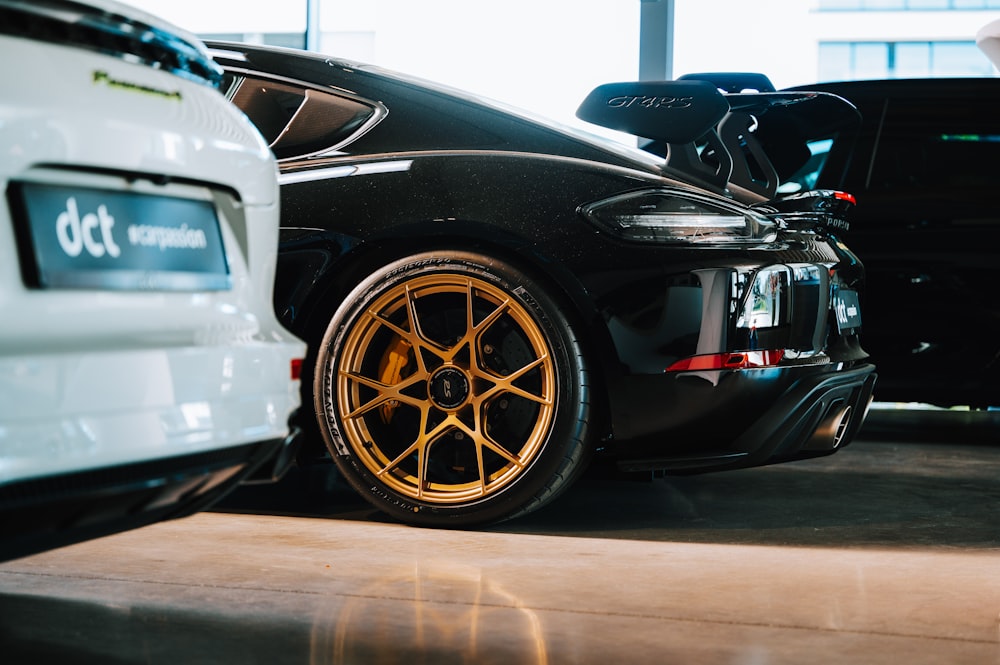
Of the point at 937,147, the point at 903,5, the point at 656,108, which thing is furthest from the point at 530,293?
the point at 903,5

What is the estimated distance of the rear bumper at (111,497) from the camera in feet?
5.65

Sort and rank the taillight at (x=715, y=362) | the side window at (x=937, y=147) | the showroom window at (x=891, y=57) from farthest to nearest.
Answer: the showroom window at (x=891, y=57), the side window at (x=937, y=147), the taillight at (x=715, y=362)

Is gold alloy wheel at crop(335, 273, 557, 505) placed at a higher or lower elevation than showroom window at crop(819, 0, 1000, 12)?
lower

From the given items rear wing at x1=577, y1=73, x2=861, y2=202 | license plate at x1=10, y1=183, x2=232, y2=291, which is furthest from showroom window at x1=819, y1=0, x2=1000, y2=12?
license plate at x1=10, y1=183, x2=232, y2=291

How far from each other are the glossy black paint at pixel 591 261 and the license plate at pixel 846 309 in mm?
44

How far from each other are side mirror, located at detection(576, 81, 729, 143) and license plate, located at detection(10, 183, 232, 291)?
5.12 ft

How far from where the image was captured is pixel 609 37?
8.09m

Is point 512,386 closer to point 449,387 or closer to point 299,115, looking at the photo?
point 449,387

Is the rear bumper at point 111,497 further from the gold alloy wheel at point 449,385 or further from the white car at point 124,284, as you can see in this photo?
the gold alloy wheel at point 449,385

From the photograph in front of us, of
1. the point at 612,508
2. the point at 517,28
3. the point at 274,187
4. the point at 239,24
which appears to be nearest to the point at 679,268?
the point at 612,508

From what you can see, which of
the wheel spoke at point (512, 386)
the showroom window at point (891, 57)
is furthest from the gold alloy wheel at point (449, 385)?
the showroom window at point (891, 57)

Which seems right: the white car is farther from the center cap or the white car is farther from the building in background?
the building in background

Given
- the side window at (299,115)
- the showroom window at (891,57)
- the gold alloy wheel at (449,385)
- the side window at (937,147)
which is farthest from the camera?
the showroom window at (891,57)

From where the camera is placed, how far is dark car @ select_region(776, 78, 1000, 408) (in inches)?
196
